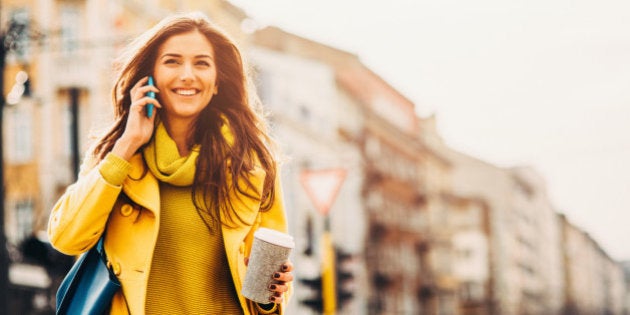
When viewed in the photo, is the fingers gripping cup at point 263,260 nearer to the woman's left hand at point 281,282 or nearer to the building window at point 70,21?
the woman's left hand at point 281,282

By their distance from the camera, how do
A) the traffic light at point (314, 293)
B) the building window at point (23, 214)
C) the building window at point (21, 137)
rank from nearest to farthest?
the traffic light at point (314, 293) → the building window at point (23, 214) → the building window at point (21, 137)

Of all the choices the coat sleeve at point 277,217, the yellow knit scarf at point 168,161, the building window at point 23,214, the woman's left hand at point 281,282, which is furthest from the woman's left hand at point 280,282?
the building window at point 23,214

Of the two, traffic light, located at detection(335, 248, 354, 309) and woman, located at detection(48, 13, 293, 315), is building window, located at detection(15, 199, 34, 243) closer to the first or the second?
traffic light, located at detection(335, 248, 354, 309)

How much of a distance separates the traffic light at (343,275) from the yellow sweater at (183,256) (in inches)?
425

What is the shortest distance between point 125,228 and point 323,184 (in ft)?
34.7

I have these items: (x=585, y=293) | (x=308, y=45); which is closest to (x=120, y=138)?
(x=308, y=45)

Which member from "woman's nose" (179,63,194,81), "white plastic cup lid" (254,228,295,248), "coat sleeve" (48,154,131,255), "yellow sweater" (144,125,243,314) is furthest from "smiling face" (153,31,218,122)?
"white plastic cup lid" (254,228,295,248)

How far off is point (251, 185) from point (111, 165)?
35 cm

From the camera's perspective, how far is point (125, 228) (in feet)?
8.54

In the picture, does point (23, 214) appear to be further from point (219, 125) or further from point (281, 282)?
point (281, 282)

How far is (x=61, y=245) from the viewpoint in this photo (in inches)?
101

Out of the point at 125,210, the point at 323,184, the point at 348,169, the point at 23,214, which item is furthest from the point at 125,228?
the point at 23,214

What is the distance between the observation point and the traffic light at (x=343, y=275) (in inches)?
528

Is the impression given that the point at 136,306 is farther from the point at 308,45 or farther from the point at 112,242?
the point at 308,45
